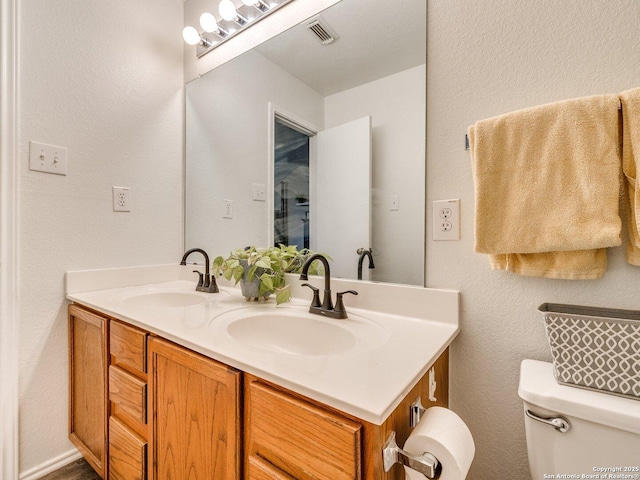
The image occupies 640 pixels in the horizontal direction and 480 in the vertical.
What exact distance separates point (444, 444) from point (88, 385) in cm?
130

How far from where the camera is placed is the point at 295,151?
127 centimetres

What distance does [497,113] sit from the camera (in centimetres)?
82

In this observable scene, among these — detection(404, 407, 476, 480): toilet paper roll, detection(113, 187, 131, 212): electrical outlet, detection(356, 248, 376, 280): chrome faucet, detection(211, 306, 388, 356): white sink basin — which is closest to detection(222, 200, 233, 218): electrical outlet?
→ detection(113, 187, 131, 212): electrical outlet

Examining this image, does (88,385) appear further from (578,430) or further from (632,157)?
(632,157)

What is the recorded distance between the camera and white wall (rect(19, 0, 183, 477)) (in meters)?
1.19

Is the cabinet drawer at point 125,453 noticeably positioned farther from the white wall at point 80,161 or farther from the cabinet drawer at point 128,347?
the white wall at point 80,161

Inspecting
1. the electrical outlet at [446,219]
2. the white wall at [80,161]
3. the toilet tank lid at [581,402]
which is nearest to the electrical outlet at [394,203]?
the electrical outlet at [446,219]

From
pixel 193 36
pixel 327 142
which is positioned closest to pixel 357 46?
pixel 327 142

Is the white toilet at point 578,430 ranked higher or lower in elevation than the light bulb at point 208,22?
lower

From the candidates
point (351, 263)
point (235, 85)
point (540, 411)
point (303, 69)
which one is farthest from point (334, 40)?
point (540, 411)

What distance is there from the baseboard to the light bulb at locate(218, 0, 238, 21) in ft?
6.65

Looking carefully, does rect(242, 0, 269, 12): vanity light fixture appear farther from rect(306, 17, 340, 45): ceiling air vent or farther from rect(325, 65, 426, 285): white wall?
rect(325, 65, 426, 285): white wall

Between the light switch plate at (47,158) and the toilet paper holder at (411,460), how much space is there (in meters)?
1.51

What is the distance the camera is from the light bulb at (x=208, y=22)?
146 cm
